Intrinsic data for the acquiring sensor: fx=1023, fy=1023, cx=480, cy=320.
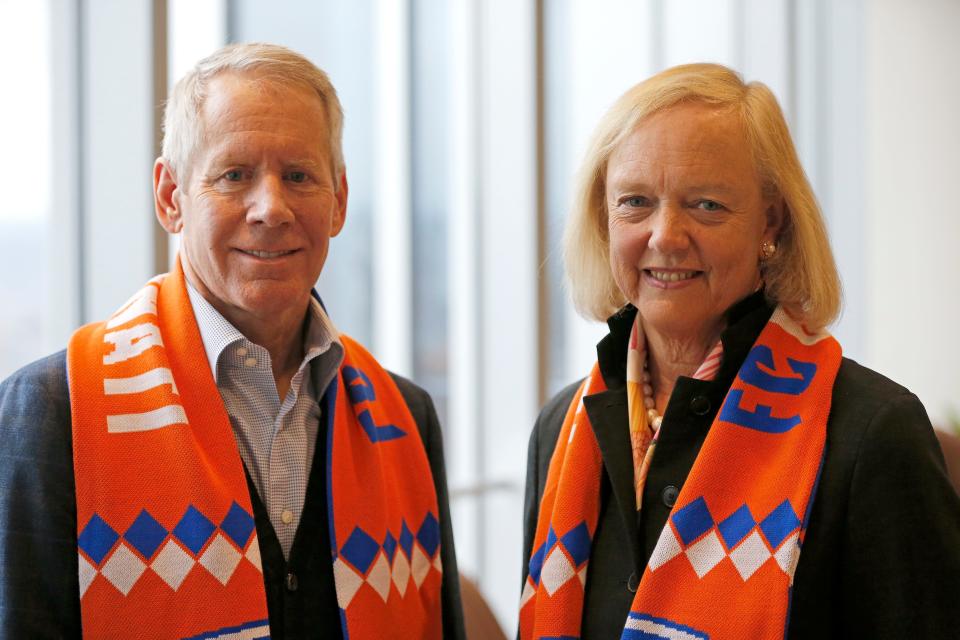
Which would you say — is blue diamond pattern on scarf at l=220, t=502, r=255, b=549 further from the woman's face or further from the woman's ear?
the woman's ear

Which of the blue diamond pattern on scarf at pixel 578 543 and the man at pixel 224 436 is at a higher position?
the man at pixel 224 436

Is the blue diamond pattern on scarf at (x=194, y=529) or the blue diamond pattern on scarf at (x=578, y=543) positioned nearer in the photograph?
the blue diamond pattern on scarf at (x=194, y=529)

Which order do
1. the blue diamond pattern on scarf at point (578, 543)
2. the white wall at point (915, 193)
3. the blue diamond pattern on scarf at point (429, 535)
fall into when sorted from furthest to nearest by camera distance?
1. the white wall at point (915, 193)
2. the blue diamond pattern on scarf at point (429, 535)
3. the blue diamond pattern on scarf at point (578, 543)

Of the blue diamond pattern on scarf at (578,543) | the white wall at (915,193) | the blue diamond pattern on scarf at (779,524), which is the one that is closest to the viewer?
the blue diamond pattern on scarf at (779,524)

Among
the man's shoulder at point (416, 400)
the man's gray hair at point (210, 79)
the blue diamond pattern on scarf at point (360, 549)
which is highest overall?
the man's gray hair at point (210, 79)

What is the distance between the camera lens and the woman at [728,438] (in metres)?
1.74

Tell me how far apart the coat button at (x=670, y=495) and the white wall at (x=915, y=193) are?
4.68 m

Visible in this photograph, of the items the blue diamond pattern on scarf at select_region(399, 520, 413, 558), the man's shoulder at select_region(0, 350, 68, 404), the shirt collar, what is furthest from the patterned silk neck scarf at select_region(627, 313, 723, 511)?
the man's shoulder at select_region(0, 350, 68, 404)

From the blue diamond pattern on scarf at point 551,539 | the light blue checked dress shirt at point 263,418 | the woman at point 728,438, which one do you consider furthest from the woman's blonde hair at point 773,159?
Answer: the light blue checked dress shirt at point 263,418

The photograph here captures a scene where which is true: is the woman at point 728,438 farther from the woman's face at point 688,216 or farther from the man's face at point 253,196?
the man's face at point 253,196

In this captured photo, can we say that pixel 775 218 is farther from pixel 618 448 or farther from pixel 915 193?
pixel 915 193

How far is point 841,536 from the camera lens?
177cm

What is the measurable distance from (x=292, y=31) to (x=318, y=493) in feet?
8.04

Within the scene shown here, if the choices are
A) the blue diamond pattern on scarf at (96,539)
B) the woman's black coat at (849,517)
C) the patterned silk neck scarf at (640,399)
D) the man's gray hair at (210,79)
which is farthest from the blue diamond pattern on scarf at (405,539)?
the man's gray hair at (210,79)
